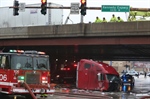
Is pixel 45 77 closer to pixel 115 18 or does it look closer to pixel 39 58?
pixel 39 58

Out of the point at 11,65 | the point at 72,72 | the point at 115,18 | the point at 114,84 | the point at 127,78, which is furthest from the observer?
the point at 72,72

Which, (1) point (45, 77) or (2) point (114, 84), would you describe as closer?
(1) point (45, 77)

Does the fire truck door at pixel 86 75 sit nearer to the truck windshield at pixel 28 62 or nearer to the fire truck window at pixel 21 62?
the truck windshield at pixel 28 62

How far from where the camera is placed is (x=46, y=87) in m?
16.1

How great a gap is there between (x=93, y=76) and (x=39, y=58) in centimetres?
974

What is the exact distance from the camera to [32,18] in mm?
35125

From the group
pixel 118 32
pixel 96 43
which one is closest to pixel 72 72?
pixel 96 43

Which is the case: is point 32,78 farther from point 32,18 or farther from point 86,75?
point 32,18

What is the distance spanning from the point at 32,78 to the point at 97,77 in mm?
9910

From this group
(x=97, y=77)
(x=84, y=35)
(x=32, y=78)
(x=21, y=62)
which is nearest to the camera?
(x=21, y=62)

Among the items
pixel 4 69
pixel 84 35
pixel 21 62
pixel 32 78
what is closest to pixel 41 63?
pixel 32 78

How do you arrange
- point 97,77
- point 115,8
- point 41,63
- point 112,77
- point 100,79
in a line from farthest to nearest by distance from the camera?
1. point 112,77
2. point 97,77
3. point 100,79
4. point 115,8
5. point 41,63

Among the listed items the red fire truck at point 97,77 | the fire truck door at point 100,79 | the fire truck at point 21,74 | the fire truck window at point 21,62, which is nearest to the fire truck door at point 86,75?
the red fire truck at point 97,77

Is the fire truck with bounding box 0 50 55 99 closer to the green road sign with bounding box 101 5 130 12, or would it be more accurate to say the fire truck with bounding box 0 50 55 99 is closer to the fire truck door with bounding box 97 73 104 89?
the green road sign with bounding box 101 5 130 12
